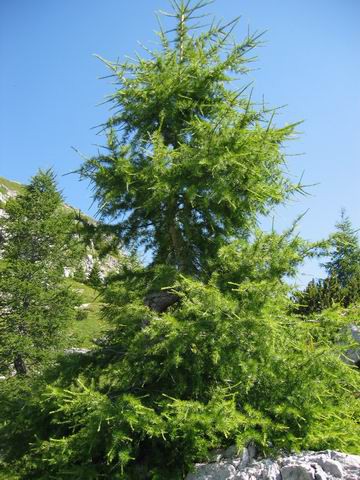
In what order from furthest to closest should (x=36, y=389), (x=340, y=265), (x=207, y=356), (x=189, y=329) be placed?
1. (x=340, y=265)
2. (x=36, y=389)
3. (x=207, y=356)
4. (x=189, y=329)

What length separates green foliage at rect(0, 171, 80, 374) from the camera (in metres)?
17.5

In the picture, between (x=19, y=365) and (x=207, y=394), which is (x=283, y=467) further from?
(x=19, y=365)

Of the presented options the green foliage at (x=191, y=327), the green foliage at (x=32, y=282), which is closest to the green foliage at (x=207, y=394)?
the green foliage at (x=191, y=327)

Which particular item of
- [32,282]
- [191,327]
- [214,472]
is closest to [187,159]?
[191,327]

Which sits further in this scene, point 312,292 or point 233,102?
point 312,292

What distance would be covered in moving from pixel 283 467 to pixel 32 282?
1549cm

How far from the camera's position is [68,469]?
562 centimetres

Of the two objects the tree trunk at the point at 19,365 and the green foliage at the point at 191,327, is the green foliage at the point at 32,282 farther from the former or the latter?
the green foliage at the point at 191,327

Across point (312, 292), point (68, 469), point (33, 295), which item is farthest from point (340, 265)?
point (68, 469)

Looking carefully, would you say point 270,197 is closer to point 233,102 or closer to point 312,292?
point 233,102

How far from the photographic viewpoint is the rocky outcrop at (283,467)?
5039 millimetres

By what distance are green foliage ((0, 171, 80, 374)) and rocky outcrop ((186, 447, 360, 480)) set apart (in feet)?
43.1

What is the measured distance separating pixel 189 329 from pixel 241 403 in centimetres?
189

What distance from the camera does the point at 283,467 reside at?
5.30 meters
